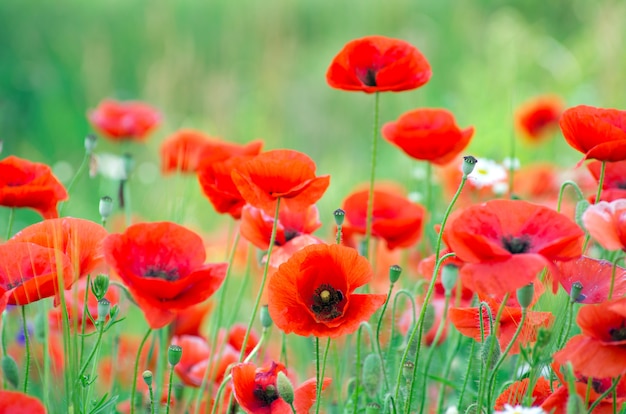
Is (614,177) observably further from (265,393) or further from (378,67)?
(265,393)

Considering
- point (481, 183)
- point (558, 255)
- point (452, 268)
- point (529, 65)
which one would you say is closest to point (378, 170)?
point (529, 65)

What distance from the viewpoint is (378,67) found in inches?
47.9

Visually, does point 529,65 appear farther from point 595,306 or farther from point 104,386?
point 595,306

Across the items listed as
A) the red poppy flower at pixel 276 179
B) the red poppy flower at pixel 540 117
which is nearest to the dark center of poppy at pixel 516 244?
the red poppy flower at pixel 276 179

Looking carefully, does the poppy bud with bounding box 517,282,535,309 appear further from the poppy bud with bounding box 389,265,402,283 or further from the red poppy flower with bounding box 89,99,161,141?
the red poppy flower with bounding box 89,99,161,141

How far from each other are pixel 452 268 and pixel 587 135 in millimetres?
240

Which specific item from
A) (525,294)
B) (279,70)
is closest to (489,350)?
(525,294)

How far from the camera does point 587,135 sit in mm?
1003

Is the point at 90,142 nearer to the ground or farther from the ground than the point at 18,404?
farther from the ground

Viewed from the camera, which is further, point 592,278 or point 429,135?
point 429,135

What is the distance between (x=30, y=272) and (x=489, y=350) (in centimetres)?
53

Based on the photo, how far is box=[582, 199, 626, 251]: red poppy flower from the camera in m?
0.82

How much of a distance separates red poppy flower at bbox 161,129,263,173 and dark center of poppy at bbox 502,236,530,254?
0.47 meters

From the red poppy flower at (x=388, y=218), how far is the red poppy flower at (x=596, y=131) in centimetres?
33
